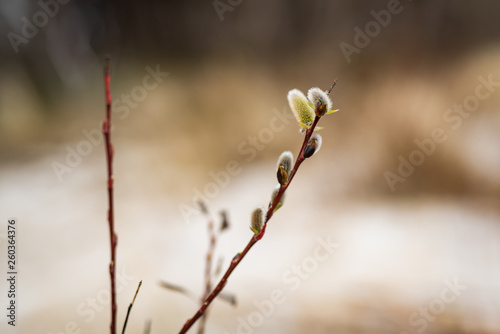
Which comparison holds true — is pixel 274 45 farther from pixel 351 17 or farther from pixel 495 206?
pixel 495 206

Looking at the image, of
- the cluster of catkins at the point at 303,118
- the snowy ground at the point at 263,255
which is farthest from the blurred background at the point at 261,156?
the cluster of catkins at the point at 303,118

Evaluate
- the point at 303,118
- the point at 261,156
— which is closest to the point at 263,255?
the point at 261,156

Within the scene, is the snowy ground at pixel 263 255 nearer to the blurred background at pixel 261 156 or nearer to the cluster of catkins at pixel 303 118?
the blurred background at pixel 261 156

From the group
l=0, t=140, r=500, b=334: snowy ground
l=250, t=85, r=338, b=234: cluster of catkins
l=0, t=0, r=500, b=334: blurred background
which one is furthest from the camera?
l=0, t=0, r=500, b=334: blurred background

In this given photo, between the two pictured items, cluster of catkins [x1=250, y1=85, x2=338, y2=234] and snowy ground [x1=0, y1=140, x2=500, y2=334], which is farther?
snowy ground [x1=0, y1=140, x2=500, y2=334]

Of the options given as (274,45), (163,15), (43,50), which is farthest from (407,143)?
(43,50)

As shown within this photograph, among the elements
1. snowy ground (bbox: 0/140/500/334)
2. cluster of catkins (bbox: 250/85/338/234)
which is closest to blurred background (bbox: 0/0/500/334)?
snowy ground (bbox: 0/140/500/334)

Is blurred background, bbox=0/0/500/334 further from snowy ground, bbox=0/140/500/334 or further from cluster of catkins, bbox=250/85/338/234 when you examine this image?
cluster of catkins, bbox=250/85/338/234

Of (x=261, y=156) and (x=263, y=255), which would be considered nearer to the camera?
(x=263, y=255)

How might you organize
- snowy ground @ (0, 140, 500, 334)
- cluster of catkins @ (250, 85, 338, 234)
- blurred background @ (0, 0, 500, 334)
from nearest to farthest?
1. cluster of catkins @ (250, 85, 338, 234)
2. snowy ground @ (0, 140, 500, 334)
3. blurred background @ (0, 0, 500, 334)

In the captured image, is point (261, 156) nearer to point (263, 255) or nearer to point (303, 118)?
point (263, 255)
